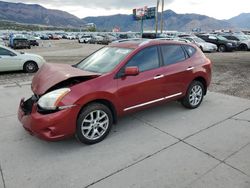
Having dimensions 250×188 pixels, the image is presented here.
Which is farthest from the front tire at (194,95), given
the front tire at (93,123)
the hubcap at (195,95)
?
the front tire at (93,123)

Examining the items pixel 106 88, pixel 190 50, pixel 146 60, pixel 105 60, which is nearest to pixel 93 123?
pixel 106 88

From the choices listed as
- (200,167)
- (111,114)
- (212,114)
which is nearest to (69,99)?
(111,114)

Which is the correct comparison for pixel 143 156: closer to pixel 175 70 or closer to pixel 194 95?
pixel 175 70

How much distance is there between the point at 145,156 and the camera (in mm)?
3385

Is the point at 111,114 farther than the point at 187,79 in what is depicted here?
No

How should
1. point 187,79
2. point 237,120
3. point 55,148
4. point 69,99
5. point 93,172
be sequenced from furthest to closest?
point 187,79 < point 237,120 < point 55,148 < point 69,99 < point 93,172

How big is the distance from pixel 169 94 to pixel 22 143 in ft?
9.53

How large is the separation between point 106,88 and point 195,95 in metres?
2.54

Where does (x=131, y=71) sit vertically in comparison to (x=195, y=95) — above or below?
above

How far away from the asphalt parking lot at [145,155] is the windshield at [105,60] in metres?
1.17

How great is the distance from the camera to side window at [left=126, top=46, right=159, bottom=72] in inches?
164

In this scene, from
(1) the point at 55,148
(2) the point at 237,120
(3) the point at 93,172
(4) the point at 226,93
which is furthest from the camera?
(4) the point at 226,93

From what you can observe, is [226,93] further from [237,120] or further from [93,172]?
[93,172]

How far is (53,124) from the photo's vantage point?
129 inches
